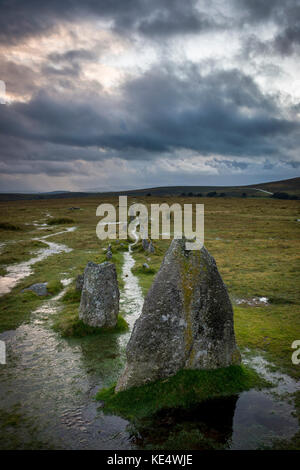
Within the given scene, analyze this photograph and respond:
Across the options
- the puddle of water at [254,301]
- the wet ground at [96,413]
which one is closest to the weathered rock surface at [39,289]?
the wet ground at [96,413]

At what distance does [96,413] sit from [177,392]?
2469 mm

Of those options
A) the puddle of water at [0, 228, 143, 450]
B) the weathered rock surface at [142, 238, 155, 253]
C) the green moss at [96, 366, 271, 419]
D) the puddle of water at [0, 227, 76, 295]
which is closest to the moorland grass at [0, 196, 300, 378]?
the weathered rock surface at [142, 238, 155, 253]

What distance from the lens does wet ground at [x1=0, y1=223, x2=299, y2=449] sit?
24.1 ft

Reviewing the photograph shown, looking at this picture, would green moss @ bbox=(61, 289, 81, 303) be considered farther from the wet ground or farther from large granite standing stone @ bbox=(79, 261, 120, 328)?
the wet ground

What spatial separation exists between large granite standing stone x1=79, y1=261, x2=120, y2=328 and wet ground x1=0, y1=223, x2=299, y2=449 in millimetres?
2307

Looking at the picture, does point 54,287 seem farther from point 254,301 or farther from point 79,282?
point 254,301

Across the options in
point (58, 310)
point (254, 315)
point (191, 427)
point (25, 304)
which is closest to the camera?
point (191, 427)

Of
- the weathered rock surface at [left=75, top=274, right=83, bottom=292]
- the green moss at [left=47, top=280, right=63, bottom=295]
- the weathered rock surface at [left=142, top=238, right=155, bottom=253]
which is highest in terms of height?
the weathered rock surface at [left=142, top=238, right=155, bottom=253]

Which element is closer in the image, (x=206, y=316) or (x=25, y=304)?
(x=206, y=316)

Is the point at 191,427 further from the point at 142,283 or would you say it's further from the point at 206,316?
the point at 142,283

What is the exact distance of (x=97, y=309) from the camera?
14578mm

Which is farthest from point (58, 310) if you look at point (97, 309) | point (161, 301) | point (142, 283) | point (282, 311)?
point (282, 311)

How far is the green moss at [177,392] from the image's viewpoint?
842 cm
